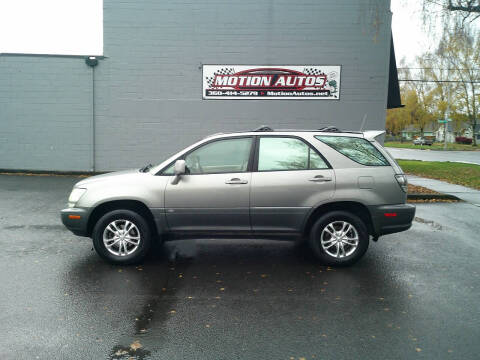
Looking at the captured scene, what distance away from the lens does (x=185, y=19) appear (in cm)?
1495

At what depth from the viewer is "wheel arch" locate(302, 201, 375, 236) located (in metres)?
5.71

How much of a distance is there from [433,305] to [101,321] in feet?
11.0

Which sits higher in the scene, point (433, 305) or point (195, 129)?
point (195, 129)

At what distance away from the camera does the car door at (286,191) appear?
5.57 meters

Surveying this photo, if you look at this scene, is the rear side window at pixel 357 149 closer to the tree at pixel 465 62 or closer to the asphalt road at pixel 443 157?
the tree at pixel 465 62

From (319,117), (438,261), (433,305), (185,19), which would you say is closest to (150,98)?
(185,19)

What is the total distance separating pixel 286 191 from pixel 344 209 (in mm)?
880

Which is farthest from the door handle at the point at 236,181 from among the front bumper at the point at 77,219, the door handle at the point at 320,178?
the front bumper at the point at 77,219

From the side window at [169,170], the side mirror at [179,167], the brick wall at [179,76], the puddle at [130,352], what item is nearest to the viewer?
the puddle at [130,352]

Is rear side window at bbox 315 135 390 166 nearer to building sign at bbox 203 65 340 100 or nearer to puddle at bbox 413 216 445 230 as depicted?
puddle at bbox 413 216 445 230

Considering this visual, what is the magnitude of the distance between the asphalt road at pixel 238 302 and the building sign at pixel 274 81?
886 cm

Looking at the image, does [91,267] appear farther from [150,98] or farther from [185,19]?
[185,19]

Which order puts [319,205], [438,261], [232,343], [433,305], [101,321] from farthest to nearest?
[438,261]
[319,205]
[433,305]
[101,321]
[232,343]

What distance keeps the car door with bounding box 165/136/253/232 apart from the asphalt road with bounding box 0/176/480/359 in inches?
23.5
